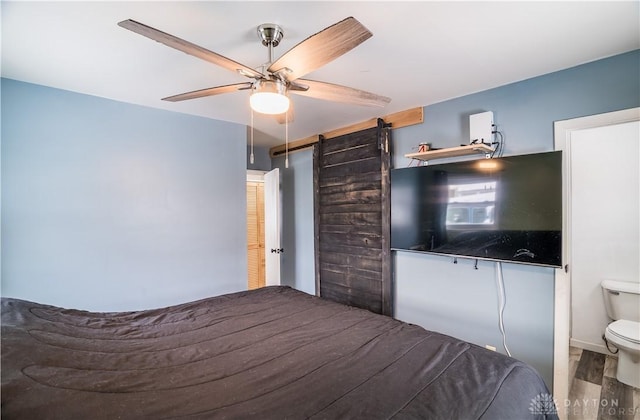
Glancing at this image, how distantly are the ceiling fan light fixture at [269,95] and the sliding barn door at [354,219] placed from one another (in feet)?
5.61

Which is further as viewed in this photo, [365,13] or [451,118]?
[451,118]

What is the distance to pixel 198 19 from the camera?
58.8 inches

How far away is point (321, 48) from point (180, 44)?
1.88 ft

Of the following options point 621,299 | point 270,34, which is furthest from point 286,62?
point 621,299

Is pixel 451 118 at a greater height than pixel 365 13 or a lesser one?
lesser

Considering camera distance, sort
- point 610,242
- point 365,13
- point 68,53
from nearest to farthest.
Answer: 1. point 365,13
2. point 68,53
3. point 610,242

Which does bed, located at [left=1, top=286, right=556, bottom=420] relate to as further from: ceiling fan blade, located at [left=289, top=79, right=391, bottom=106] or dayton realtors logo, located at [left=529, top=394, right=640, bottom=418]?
ceiling fan blade, located at [left=289, top=79, right=391, bottom=106]

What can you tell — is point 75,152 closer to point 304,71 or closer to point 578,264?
point 304,71

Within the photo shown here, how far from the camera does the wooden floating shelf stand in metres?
2.27

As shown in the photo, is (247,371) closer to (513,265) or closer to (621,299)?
(513,265)

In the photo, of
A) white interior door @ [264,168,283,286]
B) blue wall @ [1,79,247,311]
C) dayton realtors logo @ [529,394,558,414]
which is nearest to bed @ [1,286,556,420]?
dayton realtors logo @ [529,394,558,414]

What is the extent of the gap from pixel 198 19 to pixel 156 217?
1902mm

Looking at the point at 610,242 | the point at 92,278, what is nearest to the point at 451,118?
the point at 610,242

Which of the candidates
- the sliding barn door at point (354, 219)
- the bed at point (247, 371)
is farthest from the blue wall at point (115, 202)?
the sliding barn door at point (354, 219)
